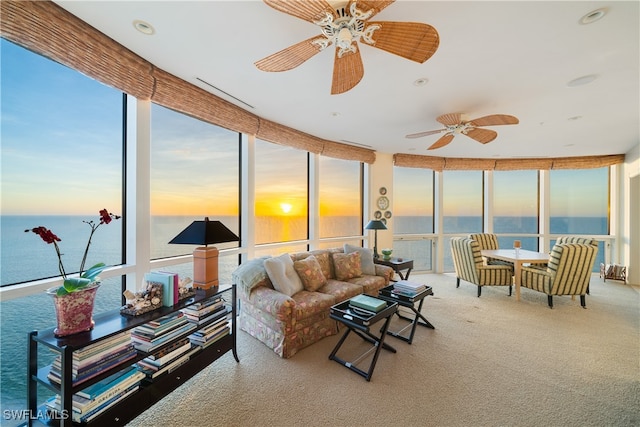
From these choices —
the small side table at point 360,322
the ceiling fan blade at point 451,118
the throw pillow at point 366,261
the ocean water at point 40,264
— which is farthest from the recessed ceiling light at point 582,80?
the ocean water at point 40,264

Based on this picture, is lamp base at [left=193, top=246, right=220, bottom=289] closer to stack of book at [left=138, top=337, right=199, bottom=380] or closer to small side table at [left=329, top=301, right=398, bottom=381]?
stack of book at [left=138, top=337, right=199, bottom=380]

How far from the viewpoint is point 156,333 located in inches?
71.9

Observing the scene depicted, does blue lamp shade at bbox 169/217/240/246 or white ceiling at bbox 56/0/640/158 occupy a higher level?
white ceiling at bbox 56/0/640/158

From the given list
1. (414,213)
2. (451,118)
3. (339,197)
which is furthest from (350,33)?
(414,213)

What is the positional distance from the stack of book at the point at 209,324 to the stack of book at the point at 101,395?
503 millimetres

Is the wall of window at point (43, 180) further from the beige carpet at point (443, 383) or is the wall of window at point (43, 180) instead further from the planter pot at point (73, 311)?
the beige carpet at point (443, 383)

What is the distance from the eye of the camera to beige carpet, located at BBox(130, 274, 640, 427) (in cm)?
187

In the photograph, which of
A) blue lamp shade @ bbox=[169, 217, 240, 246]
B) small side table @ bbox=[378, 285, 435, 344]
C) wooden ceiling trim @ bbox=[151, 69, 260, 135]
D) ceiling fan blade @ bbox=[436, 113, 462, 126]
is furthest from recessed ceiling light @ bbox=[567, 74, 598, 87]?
blue lamp shade @ bbox=[169, 217, 240, 246]

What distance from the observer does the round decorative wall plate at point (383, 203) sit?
5.79 meters

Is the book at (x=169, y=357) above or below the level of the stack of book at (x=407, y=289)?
below

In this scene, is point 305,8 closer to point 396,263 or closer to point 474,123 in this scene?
point 474,123

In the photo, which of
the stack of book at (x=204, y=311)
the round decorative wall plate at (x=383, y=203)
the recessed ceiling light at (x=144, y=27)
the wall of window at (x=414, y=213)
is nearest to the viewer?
the recessed ceiling light at (x=144, y=27)

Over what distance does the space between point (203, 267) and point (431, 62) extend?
108 inches

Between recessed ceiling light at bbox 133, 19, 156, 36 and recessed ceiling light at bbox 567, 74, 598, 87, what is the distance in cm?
383
